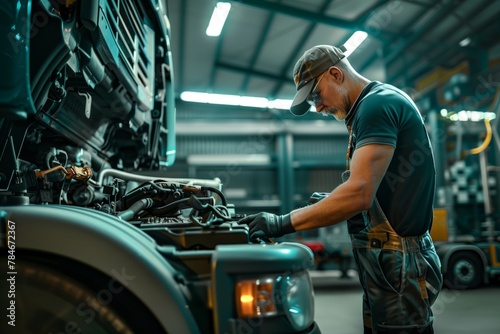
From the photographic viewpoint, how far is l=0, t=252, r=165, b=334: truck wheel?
1.15m

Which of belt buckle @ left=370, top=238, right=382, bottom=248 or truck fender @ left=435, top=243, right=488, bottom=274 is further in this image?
truck fender @ left=435, top=243, right=488, bottom=274

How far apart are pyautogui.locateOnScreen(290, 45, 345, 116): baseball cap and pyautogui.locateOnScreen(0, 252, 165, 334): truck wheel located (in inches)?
44.1

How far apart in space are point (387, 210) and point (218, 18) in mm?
6655

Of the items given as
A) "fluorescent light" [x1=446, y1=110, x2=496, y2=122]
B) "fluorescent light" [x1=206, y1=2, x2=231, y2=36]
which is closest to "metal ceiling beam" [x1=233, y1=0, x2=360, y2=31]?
"fluorescent light" [x1=206, y1=2, x2=231, y2=36]

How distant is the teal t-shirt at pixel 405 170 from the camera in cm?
162

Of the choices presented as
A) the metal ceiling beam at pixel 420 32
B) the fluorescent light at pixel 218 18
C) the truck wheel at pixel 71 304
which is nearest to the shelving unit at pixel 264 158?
the metal ceiling beam at pixel 420 32

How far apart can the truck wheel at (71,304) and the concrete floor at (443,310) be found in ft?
9.86

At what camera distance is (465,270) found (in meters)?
6.00

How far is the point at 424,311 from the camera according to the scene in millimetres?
1616

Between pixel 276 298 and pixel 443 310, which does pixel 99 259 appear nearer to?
pixel 276 298

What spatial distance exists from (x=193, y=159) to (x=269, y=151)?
2.00 m

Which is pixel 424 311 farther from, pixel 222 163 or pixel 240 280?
pixel 222 163

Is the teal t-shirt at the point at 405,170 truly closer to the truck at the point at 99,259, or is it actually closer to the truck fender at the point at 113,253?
the truck at the point at 99,259

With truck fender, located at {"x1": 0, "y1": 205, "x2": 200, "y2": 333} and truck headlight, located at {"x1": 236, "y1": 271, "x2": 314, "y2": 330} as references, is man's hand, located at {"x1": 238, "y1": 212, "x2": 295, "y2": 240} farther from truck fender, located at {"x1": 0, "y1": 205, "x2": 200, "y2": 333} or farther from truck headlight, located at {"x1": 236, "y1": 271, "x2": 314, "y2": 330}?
truck fender, located at {"x1": 0, "y1": 205, "x2": 200, "y2": 333}
